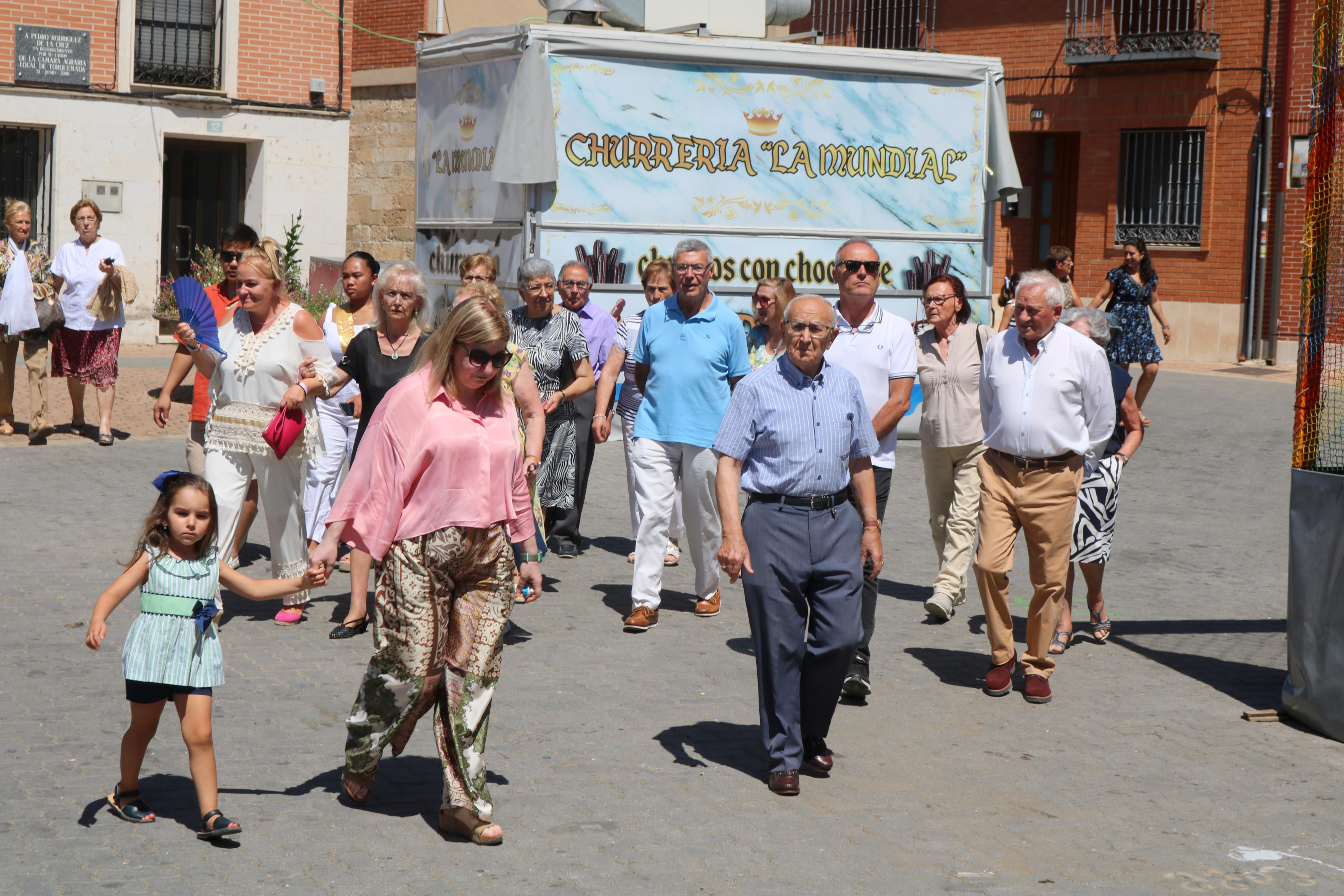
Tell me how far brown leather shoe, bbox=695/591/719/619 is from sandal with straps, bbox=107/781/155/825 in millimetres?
3750

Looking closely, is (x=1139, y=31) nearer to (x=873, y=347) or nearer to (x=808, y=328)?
(x=873, y=347)

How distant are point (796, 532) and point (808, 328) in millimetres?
740

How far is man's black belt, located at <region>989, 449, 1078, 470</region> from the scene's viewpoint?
687 centimetres

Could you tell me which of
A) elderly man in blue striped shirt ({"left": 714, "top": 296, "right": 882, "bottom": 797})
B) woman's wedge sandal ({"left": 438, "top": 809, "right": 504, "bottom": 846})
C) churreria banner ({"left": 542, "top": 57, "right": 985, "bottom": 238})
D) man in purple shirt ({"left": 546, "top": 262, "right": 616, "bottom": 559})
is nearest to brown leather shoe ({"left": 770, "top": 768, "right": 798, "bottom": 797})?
elderly man in blue striped shirt ({"left": 714, "top": 296, "right": 882, "bottom": 797})

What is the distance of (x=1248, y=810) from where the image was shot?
5461 mm

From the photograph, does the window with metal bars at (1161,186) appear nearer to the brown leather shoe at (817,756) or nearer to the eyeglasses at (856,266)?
the eyeglasses at (856,266)

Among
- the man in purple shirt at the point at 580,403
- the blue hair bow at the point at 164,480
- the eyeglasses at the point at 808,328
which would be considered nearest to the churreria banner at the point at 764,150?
the man in purple shirt at the point at 580,403

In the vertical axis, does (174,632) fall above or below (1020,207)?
below

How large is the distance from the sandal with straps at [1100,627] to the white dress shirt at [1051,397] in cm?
135

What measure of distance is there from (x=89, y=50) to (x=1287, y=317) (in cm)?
1806

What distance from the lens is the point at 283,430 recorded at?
285 inches

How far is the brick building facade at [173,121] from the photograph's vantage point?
21672 mm

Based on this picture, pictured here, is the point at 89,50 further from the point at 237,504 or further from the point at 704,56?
the point at 237,504

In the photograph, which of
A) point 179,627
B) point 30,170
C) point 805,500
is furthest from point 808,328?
point 30,170
